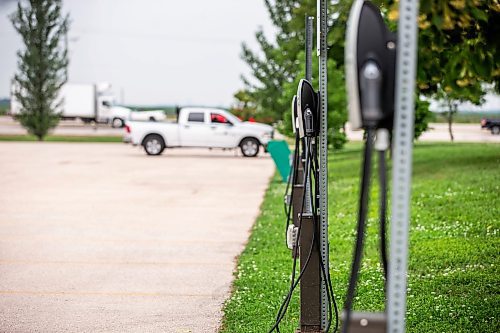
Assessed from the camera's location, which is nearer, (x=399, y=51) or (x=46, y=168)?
(x=399, y=51)

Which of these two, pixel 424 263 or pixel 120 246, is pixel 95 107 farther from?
pixel 424 263

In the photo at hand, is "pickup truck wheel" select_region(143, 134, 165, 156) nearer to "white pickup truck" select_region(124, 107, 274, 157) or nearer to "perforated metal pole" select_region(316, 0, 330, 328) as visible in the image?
"white pickup truck" select_region(124, 107, 274, 157)

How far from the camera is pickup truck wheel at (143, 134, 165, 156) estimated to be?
30.3 meters

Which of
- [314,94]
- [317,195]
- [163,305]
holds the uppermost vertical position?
[314,94]

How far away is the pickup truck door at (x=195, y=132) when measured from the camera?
30.4 metres

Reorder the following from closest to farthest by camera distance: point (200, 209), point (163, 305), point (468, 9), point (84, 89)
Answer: point (468, 9) → point (163, 305) → point (200, 209) → point (84, 89)

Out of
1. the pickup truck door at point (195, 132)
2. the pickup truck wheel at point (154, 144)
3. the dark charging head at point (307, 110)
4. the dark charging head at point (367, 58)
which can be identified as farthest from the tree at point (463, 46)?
the pickup truck wheel at point (154, 144)

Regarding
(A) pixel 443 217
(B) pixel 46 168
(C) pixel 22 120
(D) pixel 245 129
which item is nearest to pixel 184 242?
(A) pixel 443 217

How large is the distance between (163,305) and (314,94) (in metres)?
2.64

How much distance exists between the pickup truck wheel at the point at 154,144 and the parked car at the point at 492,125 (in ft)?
90.0

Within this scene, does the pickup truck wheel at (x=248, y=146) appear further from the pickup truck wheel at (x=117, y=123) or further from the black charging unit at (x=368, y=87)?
the pickup truck wheel at (x=117, y=123)

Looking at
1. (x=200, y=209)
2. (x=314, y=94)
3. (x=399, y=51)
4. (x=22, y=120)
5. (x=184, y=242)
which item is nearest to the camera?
(x=399, y=51)

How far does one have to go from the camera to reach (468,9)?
17.2ft

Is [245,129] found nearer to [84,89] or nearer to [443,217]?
[443,217]
